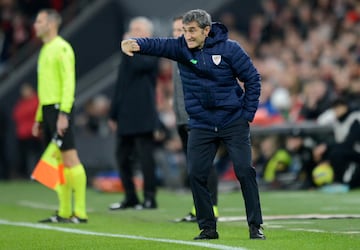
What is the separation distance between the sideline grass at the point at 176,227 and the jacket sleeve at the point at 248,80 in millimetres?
1152

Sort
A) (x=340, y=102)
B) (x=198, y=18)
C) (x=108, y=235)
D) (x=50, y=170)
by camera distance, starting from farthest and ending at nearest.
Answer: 1. (x=340, y=102)
2. (x=50, y=170)
3. (x=108, y=235)
4. (x=198, y=18)

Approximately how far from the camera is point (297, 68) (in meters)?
22.5

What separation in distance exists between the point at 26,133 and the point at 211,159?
1518 centimetres

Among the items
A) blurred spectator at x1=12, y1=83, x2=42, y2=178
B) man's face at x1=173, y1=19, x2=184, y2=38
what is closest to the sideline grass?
man's face at x1=173, y1=19, x2=184, y2=38

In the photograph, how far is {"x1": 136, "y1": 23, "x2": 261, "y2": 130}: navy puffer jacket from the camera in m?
10.7

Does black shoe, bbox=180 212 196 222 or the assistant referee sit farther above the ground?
the assistant referee

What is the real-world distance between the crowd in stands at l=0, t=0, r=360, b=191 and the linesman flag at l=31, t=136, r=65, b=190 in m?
6.43

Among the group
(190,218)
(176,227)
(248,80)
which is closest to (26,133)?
(190,218)

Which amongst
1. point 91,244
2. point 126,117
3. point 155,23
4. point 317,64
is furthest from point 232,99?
point 155,23

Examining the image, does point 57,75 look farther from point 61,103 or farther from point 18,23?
point 18,23

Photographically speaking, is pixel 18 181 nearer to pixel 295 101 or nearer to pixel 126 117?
pixel 295 101

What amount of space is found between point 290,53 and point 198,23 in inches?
520

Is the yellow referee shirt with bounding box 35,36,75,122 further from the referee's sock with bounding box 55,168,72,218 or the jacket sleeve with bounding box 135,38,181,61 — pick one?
the jacket sleeve with bounding box 135,38,181,61

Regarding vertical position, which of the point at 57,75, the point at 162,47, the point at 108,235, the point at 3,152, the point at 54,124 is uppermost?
the point at 162,47
